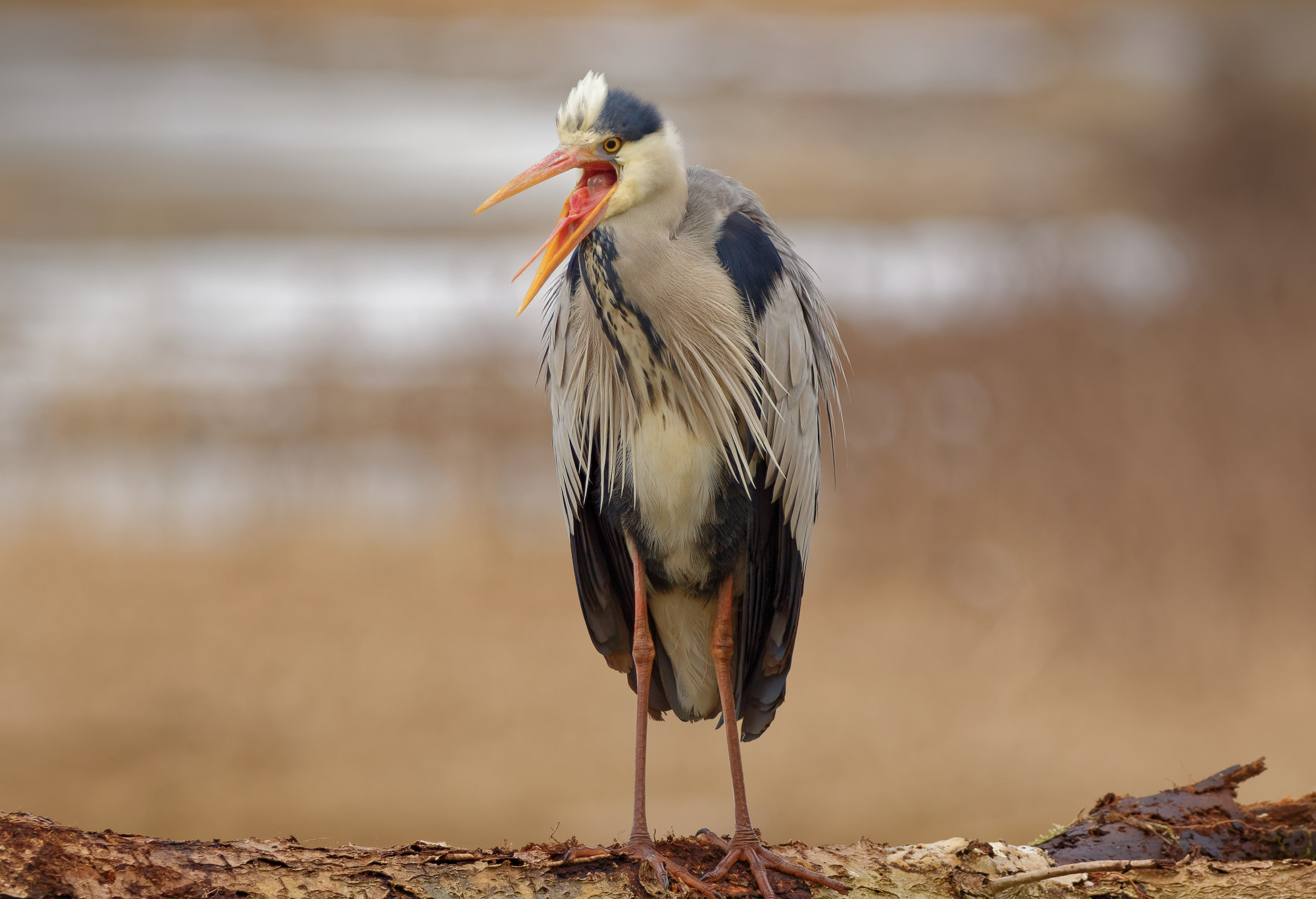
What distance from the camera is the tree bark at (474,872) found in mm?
1665

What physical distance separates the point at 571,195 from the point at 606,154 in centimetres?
12

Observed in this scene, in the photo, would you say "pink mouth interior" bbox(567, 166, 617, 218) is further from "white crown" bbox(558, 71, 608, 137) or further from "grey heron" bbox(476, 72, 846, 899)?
"white crown" bbox(558, 71, 608, 137)

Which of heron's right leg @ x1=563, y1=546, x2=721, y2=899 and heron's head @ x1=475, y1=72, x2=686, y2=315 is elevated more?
heron's head @ x1=475, y1=72, x2=686, y2=315

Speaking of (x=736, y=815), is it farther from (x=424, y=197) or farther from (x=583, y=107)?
(x=424, y=197)

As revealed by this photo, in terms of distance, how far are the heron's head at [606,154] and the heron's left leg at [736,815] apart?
3.00 ft

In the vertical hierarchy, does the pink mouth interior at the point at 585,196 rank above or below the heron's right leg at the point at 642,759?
above

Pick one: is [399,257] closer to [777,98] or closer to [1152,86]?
[777,98]

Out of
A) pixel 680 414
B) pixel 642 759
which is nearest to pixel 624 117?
pixel 680 414

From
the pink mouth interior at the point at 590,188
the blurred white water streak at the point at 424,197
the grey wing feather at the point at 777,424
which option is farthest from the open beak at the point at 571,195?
the blurred white water streak at the point at 424,197

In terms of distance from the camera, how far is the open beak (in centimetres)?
210

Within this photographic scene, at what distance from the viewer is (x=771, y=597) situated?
2.62 m

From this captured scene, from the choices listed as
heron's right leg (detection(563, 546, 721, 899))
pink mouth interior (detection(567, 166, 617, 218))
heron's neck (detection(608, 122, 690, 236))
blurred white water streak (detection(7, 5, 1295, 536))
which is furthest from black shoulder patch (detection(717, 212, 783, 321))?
blurred white water streak (detection(7, 5, 1295, 536))

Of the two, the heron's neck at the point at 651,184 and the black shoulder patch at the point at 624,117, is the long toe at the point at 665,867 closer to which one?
the heron's neck at the point at 651,184

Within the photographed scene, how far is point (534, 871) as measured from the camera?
6.27ft
